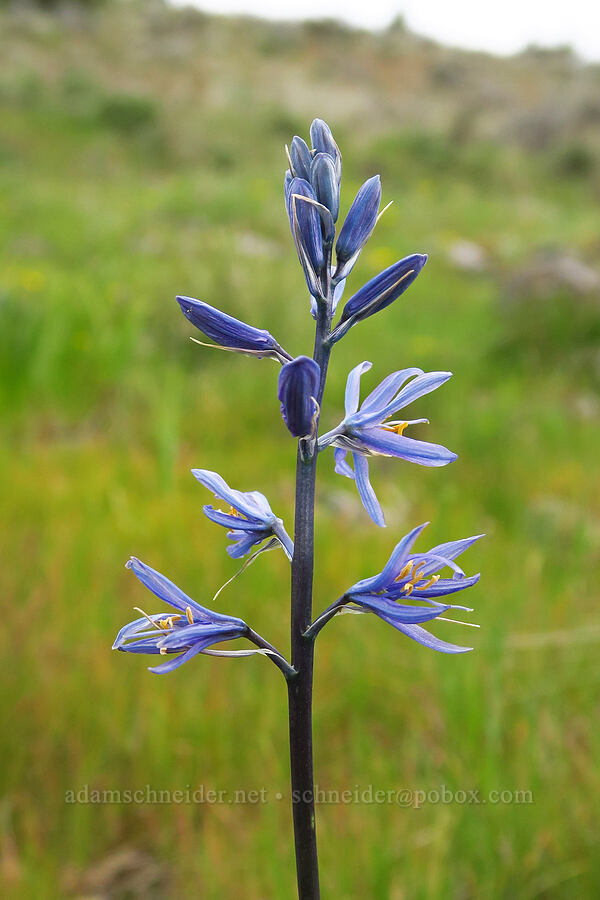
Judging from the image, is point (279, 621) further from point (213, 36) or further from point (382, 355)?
point (213, 36)

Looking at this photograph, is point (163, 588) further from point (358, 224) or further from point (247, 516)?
point (358, 224)

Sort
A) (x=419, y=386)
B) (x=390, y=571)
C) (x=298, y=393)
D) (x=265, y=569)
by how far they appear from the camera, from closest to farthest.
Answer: (x=298, y=393) < (x=390, y=571) < (x=419, y=386) < (x=265, y=569)

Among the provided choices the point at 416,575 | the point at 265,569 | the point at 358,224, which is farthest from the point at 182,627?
the point at 265,569

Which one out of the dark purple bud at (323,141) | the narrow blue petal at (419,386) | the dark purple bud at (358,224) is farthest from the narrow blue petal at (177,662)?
the dark purple bud at (323,141)

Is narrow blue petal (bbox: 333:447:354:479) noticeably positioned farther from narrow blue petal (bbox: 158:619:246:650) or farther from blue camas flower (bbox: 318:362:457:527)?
narrow blue petal (bbox: 158:619:246:650)

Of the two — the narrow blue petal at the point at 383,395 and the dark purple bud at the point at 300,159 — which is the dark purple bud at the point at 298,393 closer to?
the narrow blue petal at the point at 383,395

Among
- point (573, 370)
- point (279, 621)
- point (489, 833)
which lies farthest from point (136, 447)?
point (573, 370)
